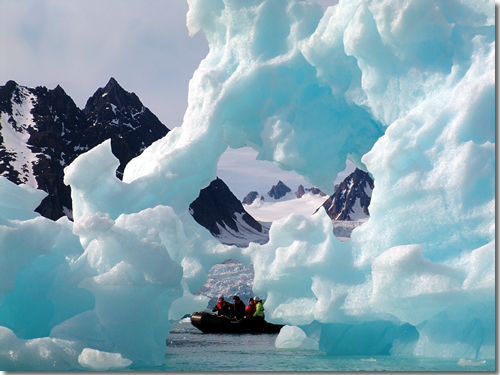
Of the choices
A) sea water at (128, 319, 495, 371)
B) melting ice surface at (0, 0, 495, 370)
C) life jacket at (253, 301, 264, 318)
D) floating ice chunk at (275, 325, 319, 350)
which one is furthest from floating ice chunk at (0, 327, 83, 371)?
life jacket at (253, 301, 264, 318)

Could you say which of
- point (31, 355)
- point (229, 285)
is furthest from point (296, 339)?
point (229, 285)

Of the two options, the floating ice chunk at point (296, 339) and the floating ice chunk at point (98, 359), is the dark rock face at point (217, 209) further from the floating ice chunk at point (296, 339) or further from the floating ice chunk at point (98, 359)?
the floating ice chunk at point (98, 359)

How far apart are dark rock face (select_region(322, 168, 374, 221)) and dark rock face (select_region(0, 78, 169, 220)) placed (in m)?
68.7

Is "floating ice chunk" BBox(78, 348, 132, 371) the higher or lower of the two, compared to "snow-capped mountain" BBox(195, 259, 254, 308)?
lower

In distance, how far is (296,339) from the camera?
9828 millimetres

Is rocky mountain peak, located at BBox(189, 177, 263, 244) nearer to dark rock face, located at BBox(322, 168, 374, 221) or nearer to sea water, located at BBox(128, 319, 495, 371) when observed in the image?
→ dark rock face, located at BBox(322, 168, 374, 221)

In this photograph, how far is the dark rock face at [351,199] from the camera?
5782 inches

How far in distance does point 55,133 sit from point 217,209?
38386mm

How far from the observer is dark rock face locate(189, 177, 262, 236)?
96.5 metres

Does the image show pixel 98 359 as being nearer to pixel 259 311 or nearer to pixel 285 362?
pixel 285 362

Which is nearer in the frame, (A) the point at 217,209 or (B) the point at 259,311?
(B) the point at 259,311

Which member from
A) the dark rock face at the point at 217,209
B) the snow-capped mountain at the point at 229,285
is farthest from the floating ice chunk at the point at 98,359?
the dark rock face at the point at 217,209

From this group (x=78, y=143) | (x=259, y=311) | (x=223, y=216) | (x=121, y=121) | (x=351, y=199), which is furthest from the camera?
(x=351, y=199)

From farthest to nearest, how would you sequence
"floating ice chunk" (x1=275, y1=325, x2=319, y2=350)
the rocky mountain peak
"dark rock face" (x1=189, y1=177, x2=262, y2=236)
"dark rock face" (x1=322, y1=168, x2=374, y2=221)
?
"dark rock face" (x1=322, y1=168, x2=374, y2=221) → the rocky mountain peak → "dark rock face" (x1=189, y1=177, x2=262, y2=236) → "floating ice chunk" (x1=275, y1=325, x2=319, y2=350)
